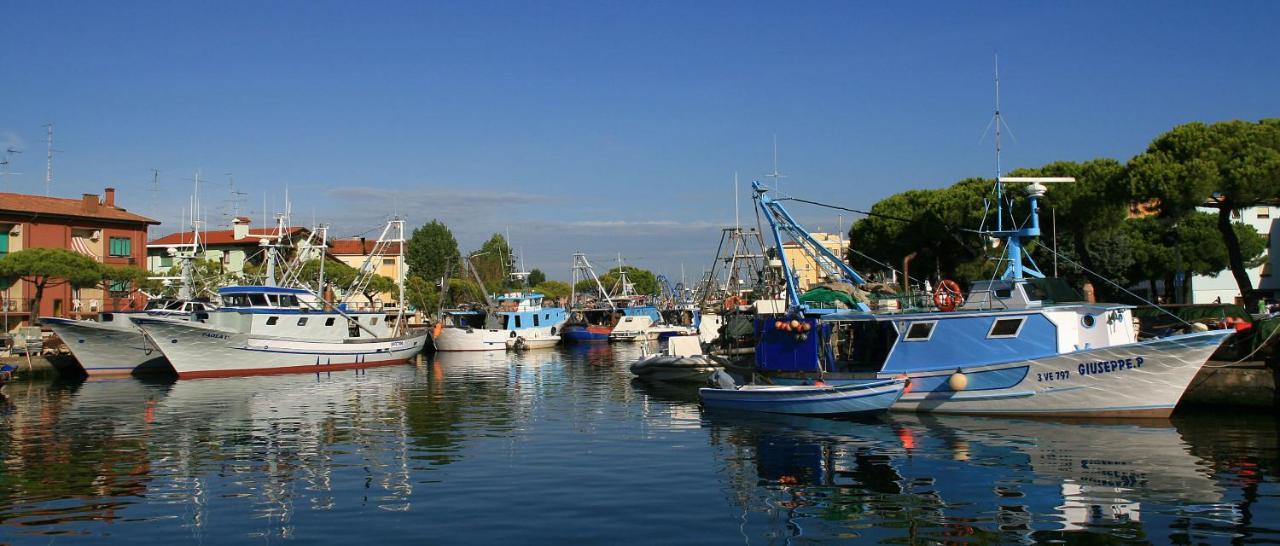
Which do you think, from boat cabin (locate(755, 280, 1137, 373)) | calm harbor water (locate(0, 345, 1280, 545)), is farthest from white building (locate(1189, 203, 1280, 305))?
calm harbor water (locate(0, 345, 1280, 545))

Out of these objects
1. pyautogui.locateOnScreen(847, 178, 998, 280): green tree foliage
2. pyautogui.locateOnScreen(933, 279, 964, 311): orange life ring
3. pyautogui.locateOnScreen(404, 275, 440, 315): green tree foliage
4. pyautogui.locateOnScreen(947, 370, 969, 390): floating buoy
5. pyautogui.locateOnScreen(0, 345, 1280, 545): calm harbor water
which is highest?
pyautogui.locateOnScreen(847, 178, 998, 280): green tree foliage

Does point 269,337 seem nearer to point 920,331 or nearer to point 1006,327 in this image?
point 920,331

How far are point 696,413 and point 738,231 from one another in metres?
33.7

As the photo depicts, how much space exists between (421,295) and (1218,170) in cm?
6906

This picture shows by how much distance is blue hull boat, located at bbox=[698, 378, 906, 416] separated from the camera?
2456 centimetres

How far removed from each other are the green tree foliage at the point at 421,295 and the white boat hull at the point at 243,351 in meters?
34.4

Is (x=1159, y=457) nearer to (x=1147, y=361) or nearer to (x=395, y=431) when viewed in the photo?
(x=1147, y=361)

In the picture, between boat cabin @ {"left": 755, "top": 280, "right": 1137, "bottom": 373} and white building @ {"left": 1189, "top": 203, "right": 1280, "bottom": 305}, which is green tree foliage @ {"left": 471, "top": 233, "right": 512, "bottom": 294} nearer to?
white building @ {"left": 1189, "top": 203, "right": 1280, "bottom": 305}

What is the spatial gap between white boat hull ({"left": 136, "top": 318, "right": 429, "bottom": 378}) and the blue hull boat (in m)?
29.7

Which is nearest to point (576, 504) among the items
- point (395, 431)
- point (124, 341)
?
point (395, 431)

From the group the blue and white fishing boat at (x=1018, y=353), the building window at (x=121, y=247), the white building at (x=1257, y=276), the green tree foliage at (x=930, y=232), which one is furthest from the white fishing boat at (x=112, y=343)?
the white building at (x=1257, y=276)

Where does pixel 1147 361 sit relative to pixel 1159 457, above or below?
above

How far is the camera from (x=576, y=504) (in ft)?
52.0

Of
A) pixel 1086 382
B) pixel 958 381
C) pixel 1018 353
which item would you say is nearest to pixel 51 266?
pixel 958 381
